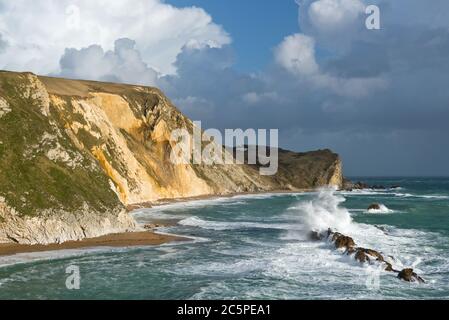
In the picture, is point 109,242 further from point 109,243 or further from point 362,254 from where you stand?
point 362,254

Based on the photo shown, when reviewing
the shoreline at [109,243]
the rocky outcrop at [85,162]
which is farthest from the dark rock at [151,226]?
the rocky outcrop at [85,162]

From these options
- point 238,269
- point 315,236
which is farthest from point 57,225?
point 315,236

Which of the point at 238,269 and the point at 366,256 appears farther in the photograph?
the point at 366,256

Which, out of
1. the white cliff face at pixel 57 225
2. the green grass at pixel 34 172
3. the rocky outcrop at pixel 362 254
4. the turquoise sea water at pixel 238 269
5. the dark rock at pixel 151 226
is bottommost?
the turquoise sea water at pixel 238 269

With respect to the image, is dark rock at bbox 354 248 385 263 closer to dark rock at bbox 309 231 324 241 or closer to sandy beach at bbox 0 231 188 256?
dark rock at bbox 309 231 324 241

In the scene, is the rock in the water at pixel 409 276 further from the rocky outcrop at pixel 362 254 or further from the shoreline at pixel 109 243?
the shoreline at pixel 109 243

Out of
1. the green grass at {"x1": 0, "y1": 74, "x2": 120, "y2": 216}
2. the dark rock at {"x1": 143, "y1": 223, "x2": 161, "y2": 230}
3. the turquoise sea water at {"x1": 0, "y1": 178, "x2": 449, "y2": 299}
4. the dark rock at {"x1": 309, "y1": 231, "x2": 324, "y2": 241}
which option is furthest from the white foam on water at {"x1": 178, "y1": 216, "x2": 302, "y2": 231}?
the green grass at {"x1": 0, "y1": 74, "x2": 120, "y2": 216}

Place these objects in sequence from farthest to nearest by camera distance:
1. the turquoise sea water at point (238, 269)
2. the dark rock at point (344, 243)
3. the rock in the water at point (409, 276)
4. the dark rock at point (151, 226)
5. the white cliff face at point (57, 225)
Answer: the dark rock at point (151, 226) < the dark rock at point (344, 243) < the white cliff face at point (57, 225) < the rock in the water at point (409, 276) < the turquoise sea water at point (238, 269)
